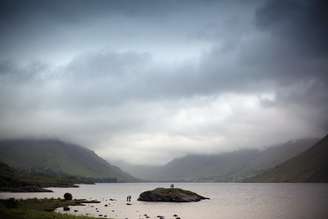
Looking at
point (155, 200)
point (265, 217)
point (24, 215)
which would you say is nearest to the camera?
point (24, 215)

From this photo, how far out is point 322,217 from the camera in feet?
350

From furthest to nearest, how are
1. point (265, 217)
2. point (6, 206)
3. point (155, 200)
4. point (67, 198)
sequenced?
point (155, 200) → point (67, 198) → point (265, 217) → point (6, 206)

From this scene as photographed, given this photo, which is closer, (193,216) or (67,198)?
(193,216)

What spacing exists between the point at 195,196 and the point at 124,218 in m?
97.5

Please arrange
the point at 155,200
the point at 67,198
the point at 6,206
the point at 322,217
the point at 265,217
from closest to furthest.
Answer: the point at 6,206 < the point at 322,217 < the point at 265,217 < the point at 67,198 < the point at 155,200

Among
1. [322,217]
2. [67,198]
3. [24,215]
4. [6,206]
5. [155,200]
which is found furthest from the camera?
[155,200]

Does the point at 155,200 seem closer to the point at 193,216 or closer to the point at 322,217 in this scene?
the point at 193,216

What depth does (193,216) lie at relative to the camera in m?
119

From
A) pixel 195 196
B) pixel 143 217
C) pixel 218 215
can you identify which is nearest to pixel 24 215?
pixel 143 217

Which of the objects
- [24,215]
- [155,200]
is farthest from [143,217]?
[155,200]

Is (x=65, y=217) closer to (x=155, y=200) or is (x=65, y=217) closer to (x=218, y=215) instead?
(x=218, y=215)

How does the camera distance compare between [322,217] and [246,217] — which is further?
[246,217]

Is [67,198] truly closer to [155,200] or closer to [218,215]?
[155,200]

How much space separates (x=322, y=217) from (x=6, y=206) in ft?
267
